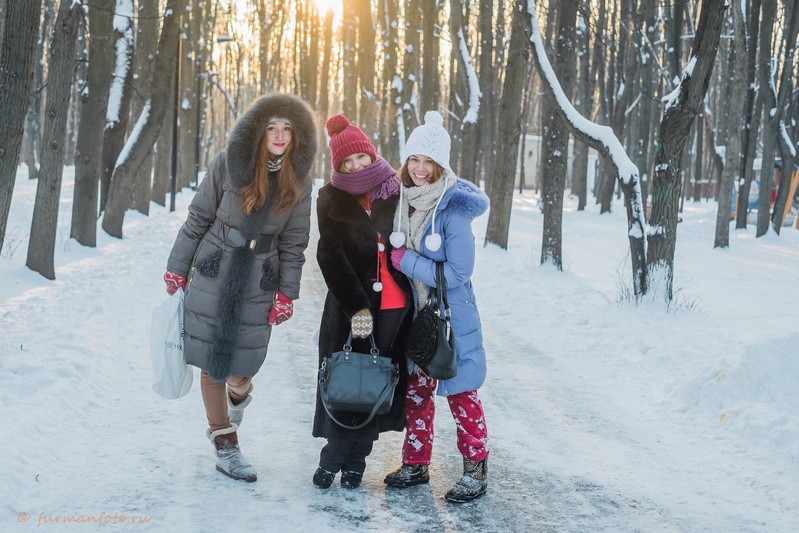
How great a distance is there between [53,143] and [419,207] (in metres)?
6.97

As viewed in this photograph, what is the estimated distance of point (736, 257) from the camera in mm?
15641

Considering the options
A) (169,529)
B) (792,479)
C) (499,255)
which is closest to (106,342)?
(169,529)

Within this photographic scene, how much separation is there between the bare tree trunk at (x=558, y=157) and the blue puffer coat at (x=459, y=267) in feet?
27.3

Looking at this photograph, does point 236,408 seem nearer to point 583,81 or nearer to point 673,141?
point 673,141

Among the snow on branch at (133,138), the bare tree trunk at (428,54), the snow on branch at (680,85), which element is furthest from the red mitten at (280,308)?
the bare tree trunk at (428,54)

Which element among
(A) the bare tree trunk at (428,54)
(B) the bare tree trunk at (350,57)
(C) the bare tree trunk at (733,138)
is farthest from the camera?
(B) the bare tree trunk at (350,57)

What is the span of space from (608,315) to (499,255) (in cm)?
557

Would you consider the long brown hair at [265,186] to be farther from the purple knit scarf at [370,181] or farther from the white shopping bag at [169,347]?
the white shopping bag at [169,347]

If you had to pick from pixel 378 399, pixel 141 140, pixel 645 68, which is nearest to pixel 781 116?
pixel 645 68

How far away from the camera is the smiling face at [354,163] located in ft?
13.4

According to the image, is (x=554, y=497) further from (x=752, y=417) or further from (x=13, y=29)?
(x=13, y=29)

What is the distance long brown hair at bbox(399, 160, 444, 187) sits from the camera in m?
4.14

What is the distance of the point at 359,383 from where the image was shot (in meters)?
3.94

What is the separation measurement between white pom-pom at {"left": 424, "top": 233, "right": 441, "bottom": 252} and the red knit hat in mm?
539
